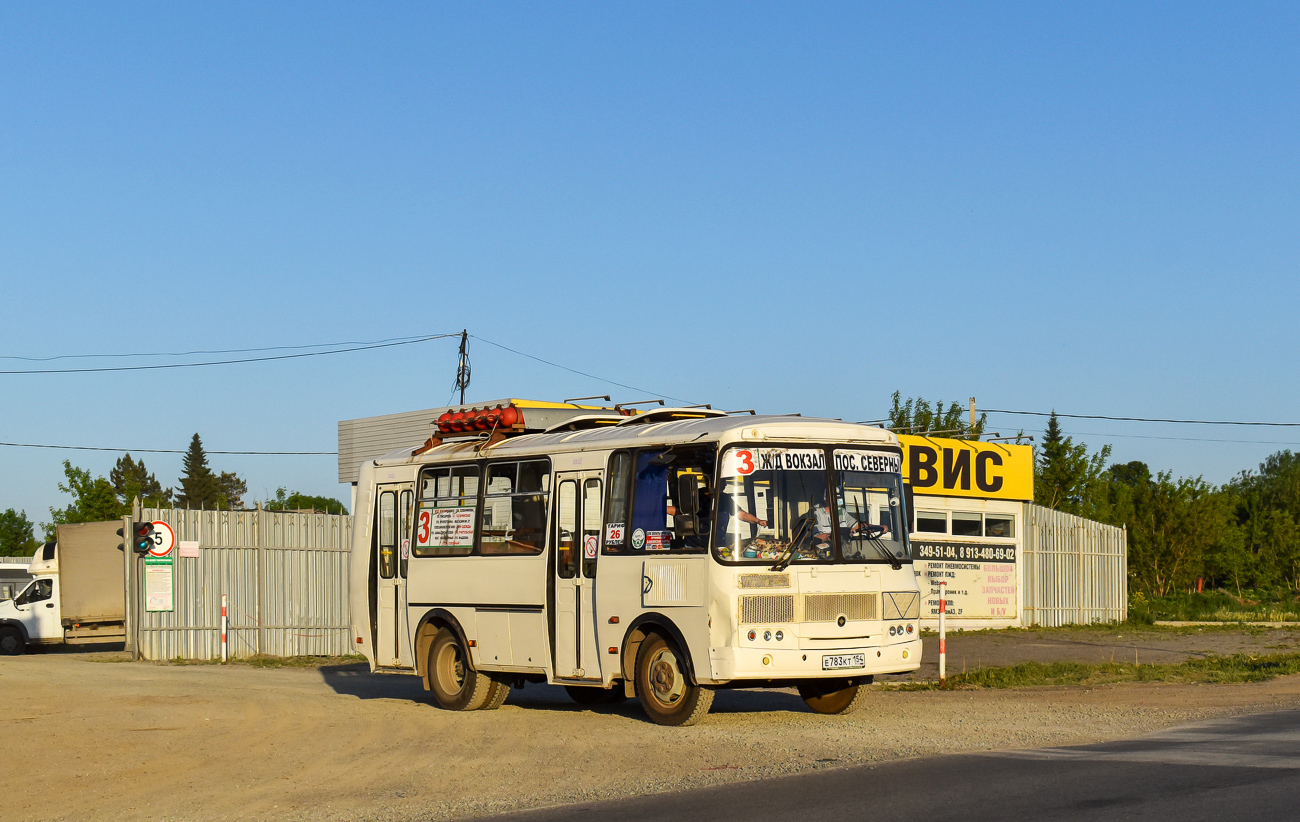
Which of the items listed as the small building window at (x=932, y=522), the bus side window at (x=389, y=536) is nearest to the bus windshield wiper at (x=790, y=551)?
the bus side window at (x=389, y=536)

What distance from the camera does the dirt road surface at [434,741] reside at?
10.2 meters

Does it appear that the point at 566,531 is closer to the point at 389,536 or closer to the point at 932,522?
the point at 389,536

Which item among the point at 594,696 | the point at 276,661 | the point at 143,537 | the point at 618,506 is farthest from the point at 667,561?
the point at 143,537

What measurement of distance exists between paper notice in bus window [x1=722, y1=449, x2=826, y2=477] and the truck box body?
24149mm

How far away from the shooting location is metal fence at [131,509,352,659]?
1119 inches

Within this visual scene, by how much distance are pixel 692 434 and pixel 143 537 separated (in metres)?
17.3

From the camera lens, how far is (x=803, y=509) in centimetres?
1337

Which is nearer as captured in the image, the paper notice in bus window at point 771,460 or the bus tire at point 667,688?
the paper notice in bus window at point 771,460

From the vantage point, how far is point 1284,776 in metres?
9.24

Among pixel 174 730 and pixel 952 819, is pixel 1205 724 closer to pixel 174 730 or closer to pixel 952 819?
pixel 952 819

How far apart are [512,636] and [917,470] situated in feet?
59.1

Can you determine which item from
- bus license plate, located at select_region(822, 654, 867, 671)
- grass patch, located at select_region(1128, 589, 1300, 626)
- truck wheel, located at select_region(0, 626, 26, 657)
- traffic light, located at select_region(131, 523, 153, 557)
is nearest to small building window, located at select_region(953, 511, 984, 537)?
grass patch, located at select_region(1128, 589, 1300, 626)

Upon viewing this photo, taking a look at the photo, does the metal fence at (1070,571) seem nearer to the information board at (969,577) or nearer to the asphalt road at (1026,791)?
the information board at (969,577)

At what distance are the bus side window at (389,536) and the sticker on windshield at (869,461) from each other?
6.14m
